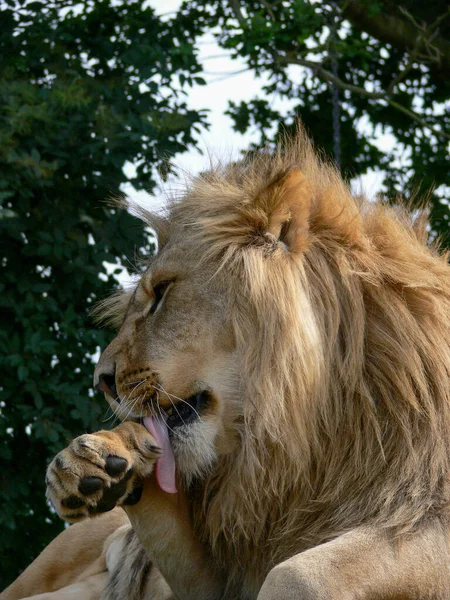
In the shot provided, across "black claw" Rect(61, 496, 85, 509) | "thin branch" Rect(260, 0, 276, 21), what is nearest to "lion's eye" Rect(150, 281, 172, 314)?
"black claw" Rect(61, 496, 85, 509)

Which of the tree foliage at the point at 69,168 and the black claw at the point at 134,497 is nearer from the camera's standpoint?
the black claw at the point at 134,497

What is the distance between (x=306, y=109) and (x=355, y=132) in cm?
32

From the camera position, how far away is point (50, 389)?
4.94 m

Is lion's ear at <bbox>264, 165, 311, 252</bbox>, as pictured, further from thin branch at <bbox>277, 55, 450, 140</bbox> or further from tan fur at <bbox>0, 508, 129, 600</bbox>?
thin branch at <bbox>277, 55, 450, 140</bbox>

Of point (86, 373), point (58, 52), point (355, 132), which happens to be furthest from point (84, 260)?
point (355, 132)

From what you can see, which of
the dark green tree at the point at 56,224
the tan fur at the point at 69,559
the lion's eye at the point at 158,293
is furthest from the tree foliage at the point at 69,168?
the lion's eye at the point at 158,293

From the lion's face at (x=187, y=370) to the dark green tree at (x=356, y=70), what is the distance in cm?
290

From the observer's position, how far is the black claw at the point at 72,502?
2.73 metres

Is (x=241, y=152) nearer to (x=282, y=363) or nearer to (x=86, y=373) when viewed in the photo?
(x=282, y=363)

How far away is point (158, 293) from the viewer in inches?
122

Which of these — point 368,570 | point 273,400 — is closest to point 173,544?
point 273,400

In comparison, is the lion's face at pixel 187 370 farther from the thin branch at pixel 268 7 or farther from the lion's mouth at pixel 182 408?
the thin branch at pixel 268 7

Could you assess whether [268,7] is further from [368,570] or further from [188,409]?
[368,570]

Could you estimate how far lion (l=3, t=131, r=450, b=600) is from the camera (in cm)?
281
